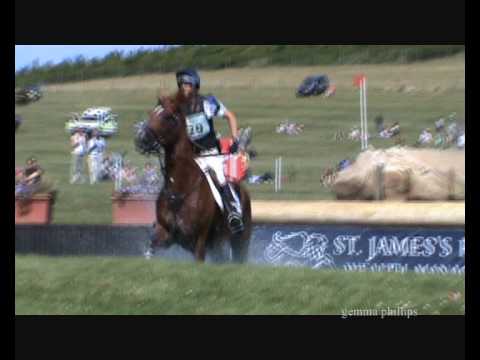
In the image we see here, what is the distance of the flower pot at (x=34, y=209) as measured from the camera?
2103 centimetres

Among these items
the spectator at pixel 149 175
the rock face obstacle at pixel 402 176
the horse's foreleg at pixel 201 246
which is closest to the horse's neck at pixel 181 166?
the spectator at pixel 149 175

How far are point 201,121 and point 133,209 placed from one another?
155 centimetres

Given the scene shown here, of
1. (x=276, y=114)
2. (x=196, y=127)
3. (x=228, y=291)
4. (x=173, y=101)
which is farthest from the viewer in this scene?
(x=276, y=114)

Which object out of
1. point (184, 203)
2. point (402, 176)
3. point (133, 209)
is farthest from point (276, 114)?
point (133, 209)

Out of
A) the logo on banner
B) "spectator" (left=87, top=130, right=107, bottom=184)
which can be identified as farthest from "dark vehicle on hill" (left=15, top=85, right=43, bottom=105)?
the logo on banner

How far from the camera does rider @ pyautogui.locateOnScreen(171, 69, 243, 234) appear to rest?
67.0 ft

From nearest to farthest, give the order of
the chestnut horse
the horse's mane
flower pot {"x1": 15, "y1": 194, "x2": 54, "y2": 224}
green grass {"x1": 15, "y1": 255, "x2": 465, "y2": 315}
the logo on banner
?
1. green grass {"x1": 15, "y1": 255, "x2": 465, "y2": 315}
2. the chestnut horse
3. the horse's mane
4. the logo on banner
5. flower pot {"x1": 15, "y1": 194, "x2": 54, "y2": 224}

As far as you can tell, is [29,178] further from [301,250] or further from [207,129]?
[301,250]

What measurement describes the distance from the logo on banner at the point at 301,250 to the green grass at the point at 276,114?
0.55 metres

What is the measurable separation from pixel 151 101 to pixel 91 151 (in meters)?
1.10

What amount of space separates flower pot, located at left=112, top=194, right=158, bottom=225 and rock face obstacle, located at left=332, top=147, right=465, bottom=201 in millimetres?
2494

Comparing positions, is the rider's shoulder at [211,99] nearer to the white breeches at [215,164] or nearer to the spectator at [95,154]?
the white breeches at [215,164]

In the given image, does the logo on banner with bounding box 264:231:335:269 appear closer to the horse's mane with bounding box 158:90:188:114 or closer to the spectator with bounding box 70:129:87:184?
the horse's mane with bounding box 158:90:188:114

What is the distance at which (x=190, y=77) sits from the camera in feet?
67.7
